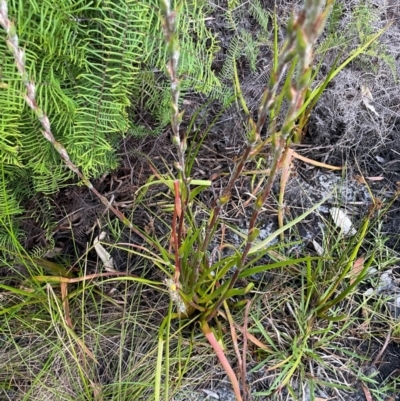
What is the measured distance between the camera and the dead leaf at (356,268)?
123 centimetres

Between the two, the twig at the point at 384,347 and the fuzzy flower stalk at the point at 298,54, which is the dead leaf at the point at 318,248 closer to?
the twig at the point at 384,347

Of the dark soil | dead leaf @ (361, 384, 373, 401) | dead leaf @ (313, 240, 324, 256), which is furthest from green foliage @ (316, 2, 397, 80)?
dead leaf @ (361, 384, 373, 401)

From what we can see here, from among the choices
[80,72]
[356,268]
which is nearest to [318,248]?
[356,268]

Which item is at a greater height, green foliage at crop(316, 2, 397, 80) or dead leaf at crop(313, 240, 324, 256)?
green foliage at crop(316, 2, 397, 80)

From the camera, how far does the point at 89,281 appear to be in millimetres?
1188

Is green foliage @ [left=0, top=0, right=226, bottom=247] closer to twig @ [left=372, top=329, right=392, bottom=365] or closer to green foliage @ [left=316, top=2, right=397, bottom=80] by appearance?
green foliage @ [left=316, top=2, right=397, bottom=80]

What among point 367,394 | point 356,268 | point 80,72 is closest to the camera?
point 80,72

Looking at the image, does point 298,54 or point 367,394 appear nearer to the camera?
point 298,54

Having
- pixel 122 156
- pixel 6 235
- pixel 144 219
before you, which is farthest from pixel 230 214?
pixel 6 235

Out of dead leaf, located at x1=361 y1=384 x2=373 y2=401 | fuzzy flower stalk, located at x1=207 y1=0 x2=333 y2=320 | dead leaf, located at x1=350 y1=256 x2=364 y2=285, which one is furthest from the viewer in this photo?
dead leaf, located at x1=350 y1=256 x2=364 y2=285

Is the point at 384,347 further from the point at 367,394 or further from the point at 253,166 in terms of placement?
the point at 253,166

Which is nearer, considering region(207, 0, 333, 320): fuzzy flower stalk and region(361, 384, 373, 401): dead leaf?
region(207, 0, 333, 320): fuzzy flower stalk

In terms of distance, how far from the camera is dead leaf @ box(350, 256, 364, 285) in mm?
1234

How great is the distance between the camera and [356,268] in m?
1.25
